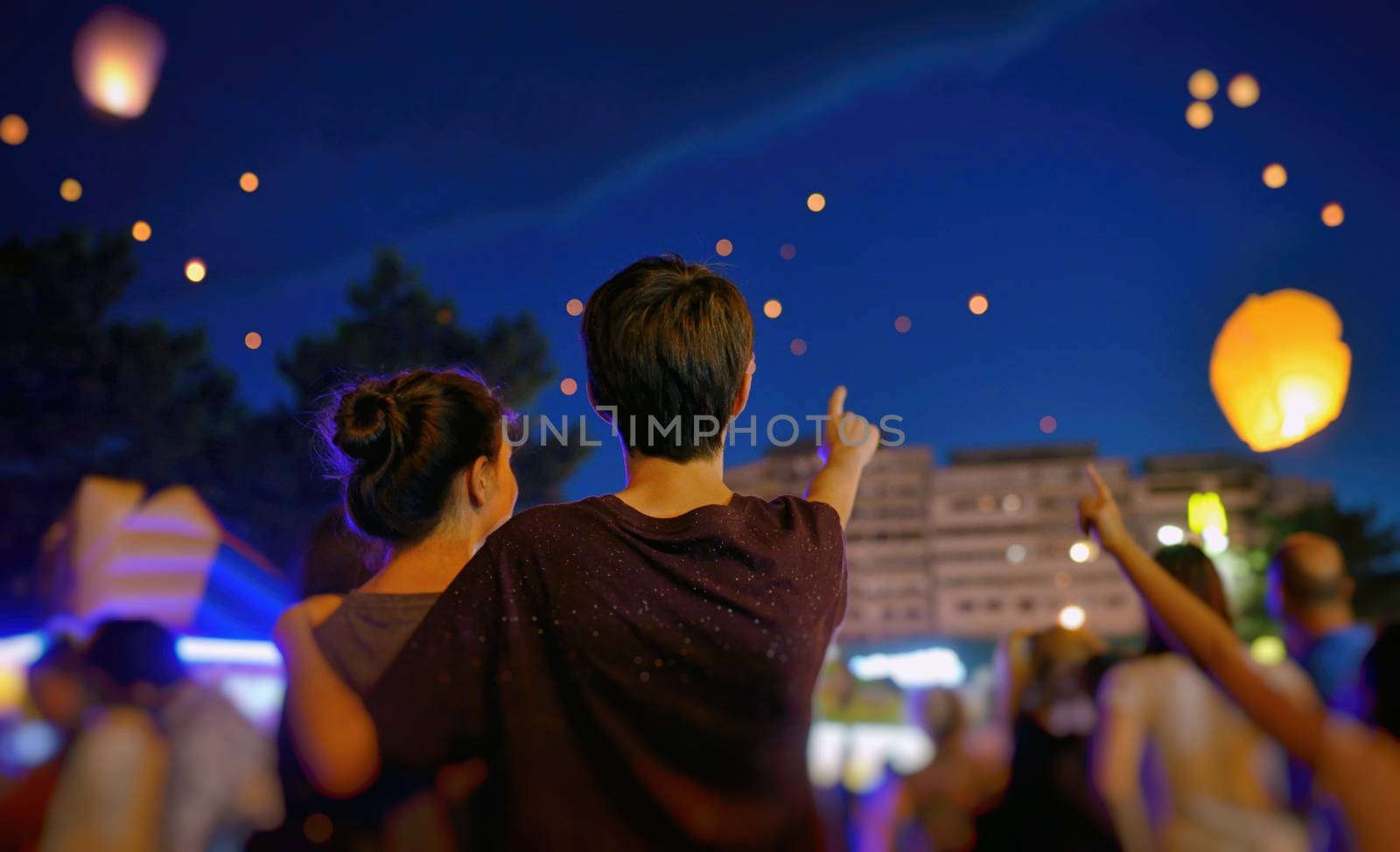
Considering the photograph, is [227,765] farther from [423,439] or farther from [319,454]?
[423,439]

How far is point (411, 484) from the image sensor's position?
1.59m

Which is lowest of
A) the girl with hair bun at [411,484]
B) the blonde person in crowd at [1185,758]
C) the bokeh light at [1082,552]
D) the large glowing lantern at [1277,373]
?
the blonde person in crowd at [1185,758]

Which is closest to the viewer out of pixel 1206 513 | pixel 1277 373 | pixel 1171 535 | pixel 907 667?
pixel 1206 513

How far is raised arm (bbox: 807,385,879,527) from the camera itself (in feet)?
4.51

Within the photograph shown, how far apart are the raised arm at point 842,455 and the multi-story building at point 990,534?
4822 cm

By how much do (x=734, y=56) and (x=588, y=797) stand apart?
49.3 meters

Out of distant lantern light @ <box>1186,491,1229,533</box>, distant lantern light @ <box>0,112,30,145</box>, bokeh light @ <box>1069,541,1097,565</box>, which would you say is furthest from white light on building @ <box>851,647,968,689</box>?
distant lantern light @ <box>0,112,30,145</box>

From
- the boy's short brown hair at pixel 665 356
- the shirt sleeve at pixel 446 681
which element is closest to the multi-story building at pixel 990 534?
the boy's short brown hair at pixel 665 356

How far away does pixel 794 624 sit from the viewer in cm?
113

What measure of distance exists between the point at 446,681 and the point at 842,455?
63 cm

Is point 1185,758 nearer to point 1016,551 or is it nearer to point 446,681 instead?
point 446,681

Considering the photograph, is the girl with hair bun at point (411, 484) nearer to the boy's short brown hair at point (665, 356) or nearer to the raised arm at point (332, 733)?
the raised arm at point (332, 733)

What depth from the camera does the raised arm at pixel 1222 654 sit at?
119 centimetres

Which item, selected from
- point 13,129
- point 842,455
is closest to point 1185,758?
point 842,455
